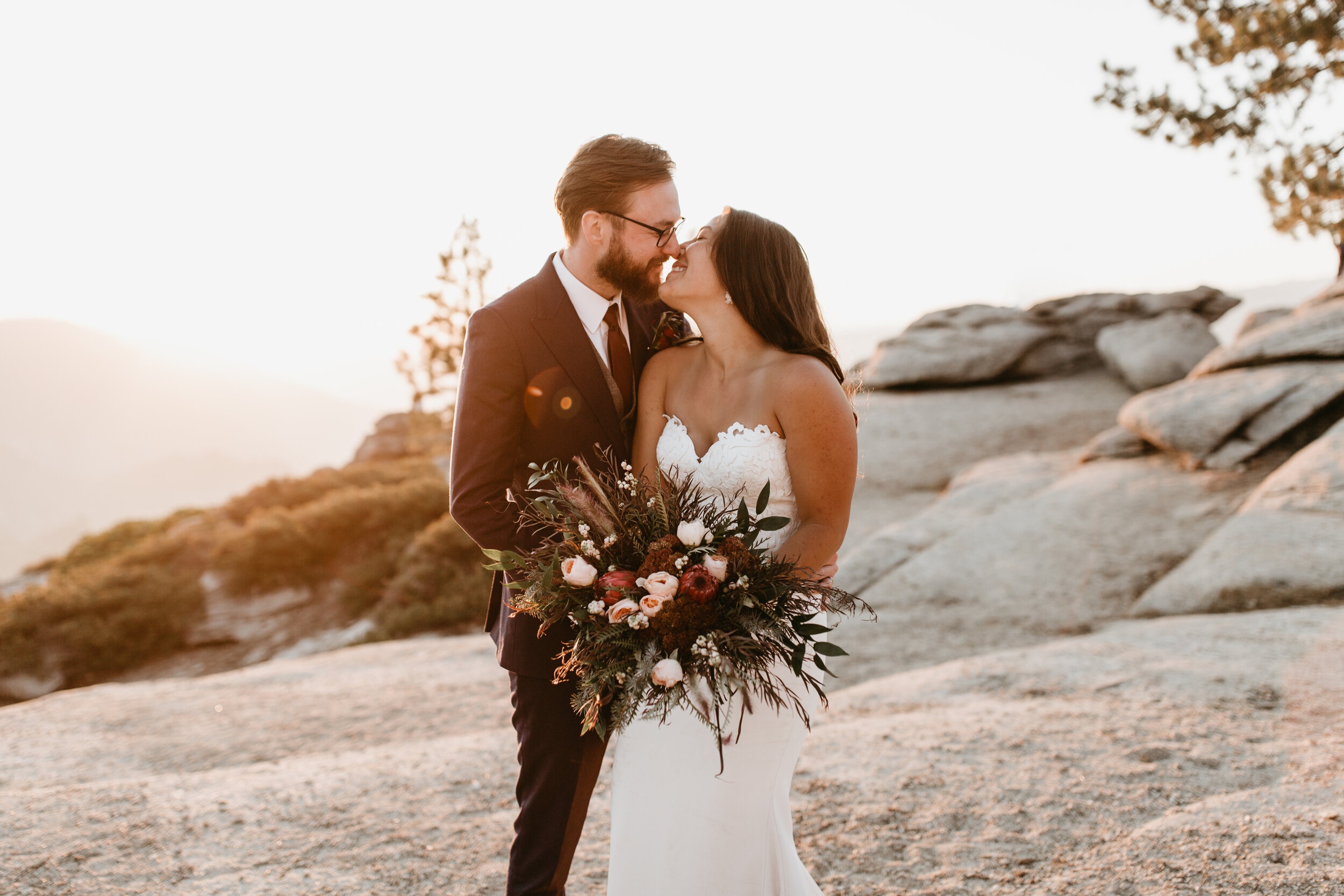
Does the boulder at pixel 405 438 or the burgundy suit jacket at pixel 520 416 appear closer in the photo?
the burgundy suit jacket at pixel 520 416

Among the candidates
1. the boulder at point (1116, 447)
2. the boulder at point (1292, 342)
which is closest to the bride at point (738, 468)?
the boulder at point (1116, 447)

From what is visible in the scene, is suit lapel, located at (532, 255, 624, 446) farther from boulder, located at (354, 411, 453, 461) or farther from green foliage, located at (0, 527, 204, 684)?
boulder, located at (354, 411, 453, 461)

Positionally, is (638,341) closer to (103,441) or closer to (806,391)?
(806,391)

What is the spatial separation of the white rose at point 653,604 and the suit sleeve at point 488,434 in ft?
2.91

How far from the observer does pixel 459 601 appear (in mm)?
12633

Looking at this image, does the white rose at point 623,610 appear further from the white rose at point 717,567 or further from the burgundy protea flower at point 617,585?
the white rose at point 717,567

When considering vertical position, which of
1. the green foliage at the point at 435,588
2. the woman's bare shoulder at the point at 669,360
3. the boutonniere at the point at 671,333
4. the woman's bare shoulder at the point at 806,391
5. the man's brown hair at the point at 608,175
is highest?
the man's brown hair at the point at 608,175

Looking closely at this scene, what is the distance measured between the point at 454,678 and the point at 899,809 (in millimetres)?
5513

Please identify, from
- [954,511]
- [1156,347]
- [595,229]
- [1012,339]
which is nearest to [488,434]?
[595,229]

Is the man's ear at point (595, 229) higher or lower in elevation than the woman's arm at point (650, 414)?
higher

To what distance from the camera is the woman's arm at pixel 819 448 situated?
2871 mm

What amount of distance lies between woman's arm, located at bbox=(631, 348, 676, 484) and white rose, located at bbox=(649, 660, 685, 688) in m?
1.12

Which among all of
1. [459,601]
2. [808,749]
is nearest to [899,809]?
[808,749]

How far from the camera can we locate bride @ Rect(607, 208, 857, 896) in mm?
2746
